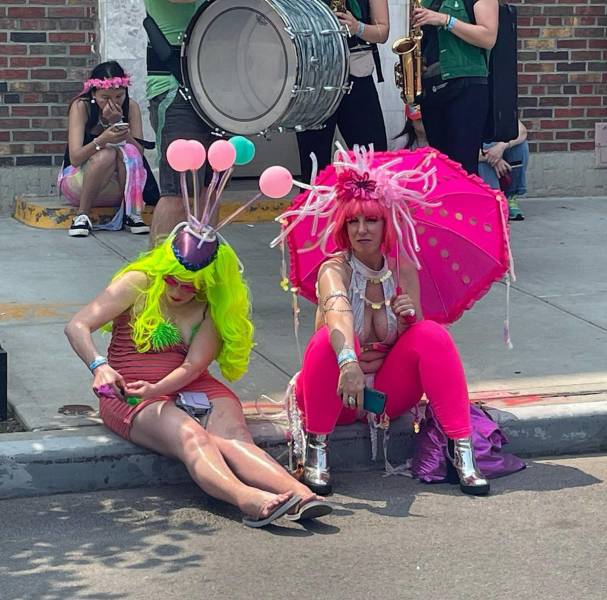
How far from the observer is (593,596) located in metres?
4.12

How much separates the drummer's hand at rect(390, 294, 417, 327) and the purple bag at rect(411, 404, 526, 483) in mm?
350

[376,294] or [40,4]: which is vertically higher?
[40,4]

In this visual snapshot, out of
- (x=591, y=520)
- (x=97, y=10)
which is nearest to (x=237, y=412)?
(x=591, y=520)

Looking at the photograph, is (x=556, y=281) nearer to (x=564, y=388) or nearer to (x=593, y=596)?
(x=564, y=388)

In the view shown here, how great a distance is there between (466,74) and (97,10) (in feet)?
9.52

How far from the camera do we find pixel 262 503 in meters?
4.57

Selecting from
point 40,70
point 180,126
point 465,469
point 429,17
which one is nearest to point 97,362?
point 465,469

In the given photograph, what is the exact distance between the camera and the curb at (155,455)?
500 centimetres

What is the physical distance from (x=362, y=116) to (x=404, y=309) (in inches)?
97.0

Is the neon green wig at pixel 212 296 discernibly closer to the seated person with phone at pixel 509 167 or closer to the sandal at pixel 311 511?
the sandal at pixel 311 511

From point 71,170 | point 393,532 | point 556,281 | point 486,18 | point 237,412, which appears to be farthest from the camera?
point 71,170

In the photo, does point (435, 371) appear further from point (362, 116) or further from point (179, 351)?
point (362, 116)

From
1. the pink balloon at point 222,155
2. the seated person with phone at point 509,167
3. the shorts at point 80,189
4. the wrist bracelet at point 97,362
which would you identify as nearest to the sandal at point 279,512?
the wrist bracelet at point 97,362

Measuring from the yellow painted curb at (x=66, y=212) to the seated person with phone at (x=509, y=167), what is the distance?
50.2 inches
